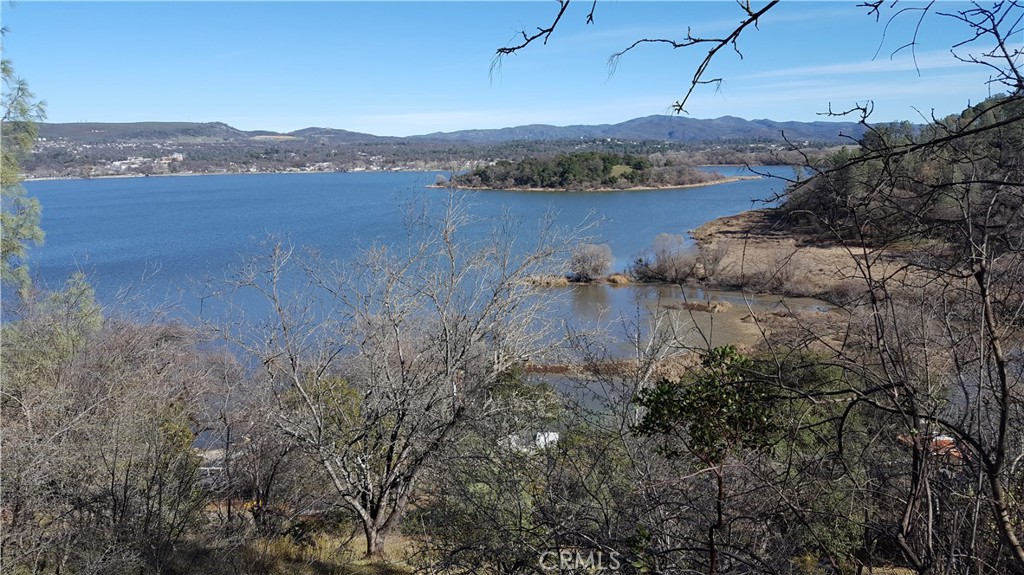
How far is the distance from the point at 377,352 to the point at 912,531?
7127 mm

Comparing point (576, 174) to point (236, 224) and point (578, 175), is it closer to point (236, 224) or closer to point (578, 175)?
point (578, 175)

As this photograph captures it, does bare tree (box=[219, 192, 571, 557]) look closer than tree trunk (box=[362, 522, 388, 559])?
Yes

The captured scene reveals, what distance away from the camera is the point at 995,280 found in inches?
90.5

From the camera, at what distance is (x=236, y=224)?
48.1 m

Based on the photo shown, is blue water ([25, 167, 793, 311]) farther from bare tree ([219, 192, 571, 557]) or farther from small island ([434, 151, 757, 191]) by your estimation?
small island ([434, 151, 757, 191])

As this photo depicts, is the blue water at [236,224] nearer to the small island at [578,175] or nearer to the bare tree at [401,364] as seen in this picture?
the bare tree at [401,364]

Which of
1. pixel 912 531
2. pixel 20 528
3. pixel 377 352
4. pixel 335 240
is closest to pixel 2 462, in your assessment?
pixel 20 528

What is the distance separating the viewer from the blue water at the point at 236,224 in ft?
89.0

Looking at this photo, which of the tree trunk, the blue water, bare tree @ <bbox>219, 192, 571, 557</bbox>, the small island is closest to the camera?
bare tree @ <bbox>219, 192, 571, 557</bbox>

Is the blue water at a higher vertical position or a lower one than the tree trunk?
higher

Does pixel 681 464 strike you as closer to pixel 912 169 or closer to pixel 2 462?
pixel 912 169

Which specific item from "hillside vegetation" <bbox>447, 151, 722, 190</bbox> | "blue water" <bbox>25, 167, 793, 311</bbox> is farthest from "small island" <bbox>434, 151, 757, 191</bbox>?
"blue water" <bbox>25, 167, 793, 311</bbox>

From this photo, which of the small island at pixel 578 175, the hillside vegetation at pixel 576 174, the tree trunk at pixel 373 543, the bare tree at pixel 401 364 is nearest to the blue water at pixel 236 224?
the bare tree at pixel 401 364

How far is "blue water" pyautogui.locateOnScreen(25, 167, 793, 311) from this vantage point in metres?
27.1
